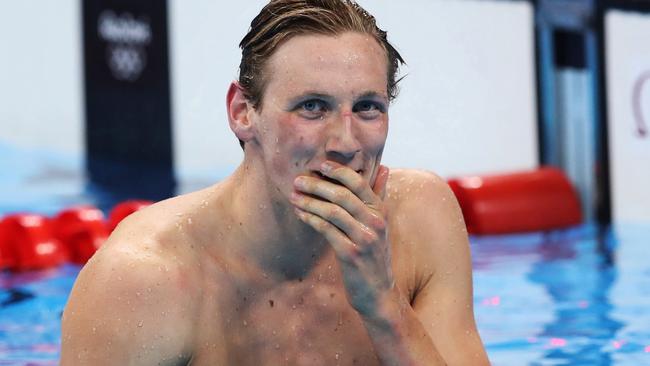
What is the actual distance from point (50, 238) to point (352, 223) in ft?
17.5

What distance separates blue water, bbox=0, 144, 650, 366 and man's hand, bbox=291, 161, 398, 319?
1876mm

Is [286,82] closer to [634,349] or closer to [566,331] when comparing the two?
[634,349]

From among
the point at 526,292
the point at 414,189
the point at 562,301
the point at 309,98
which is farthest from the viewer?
the point at 526,292

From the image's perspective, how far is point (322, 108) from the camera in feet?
6.77

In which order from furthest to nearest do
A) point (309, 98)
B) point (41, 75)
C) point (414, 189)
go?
point (41, 75) < point (414, 189) < point (309, 98)

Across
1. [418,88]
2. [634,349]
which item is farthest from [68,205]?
[634,349]

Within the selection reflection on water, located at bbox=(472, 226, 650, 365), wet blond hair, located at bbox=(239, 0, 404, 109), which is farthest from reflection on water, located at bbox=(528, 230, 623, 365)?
wet blond hair, located at bbox=(239, 0, 404, 109)

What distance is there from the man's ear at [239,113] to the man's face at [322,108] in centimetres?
5

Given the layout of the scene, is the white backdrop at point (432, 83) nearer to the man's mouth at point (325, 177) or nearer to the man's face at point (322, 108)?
the man's face at point (322, 108)

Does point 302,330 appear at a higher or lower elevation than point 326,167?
lower

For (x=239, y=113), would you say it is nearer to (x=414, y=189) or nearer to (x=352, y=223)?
(x=352, y=223)

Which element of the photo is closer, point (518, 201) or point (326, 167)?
point (326, 167)

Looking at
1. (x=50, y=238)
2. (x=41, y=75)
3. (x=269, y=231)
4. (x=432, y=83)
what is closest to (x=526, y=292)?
(x=50, y=238)

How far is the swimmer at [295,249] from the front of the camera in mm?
2020
